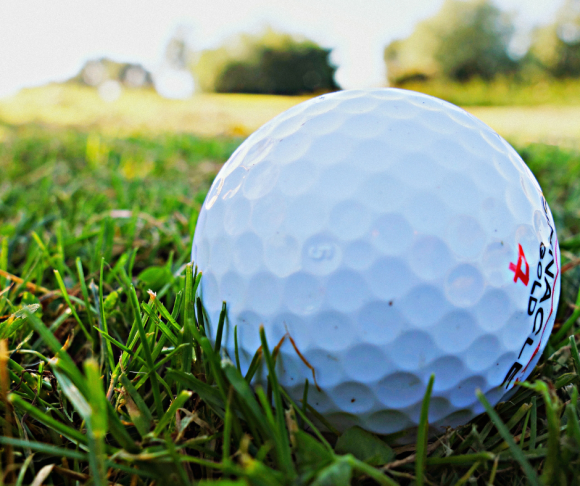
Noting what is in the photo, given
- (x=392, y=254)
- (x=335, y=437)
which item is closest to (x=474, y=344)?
(x=392, y=254)

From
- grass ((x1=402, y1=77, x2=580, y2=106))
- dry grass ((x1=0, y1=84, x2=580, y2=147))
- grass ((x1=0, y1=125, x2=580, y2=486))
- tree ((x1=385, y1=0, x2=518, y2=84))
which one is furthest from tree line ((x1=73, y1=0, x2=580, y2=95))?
grass ((x1=0, y1=125, x2=580, y2=486))

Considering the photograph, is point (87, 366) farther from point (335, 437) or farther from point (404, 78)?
point (404, 78)

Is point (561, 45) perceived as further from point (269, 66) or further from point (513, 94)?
point (269, 66)

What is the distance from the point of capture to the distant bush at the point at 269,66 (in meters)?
31.8

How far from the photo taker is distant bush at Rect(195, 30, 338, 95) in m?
31.8

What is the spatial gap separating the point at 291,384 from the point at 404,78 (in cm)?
3455

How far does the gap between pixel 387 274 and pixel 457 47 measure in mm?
37993

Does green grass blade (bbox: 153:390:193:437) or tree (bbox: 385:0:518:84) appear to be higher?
tree (bbox: 385:0:518:84)

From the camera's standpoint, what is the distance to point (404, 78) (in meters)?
32.2

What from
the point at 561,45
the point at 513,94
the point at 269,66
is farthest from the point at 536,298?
the point at 561,45

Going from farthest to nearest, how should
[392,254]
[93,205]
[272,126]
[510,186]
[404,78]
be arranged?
[404,78], [93,205], [272,126], [510,186], [392,254]

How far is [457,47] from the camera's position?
110 feet

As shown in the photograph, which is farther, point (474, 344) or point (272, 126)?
point (272, 126)

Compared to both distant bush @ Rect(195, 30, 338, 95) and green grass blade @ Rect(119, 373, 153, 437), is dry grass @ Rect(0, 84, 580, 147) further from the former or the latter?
distant bush @ Rect(195, 30, 338, 95)
